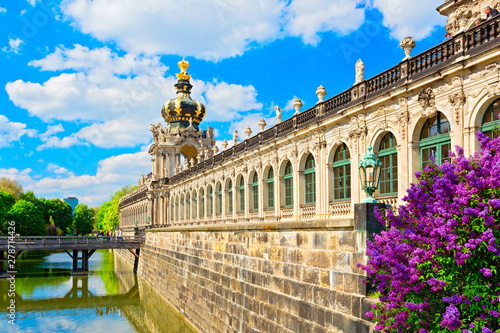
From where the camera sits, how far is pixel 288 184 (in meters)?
25.4

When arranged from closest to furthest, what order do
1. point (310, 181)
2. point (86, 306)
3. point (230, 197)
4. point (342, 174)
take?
1. point (342, 174)
2. point (310, 181)
3. point (86, 306)
4. point (230, 197)

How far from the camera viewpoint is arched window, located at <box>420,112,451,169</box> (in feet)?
49.6

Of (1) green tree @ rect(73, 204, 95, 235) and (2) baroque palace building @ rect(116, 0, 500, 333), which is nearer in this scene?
(2) baroque palace building @ rect(116, 0, 500, 333)

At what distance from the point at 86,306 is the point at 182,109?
35.8 meters

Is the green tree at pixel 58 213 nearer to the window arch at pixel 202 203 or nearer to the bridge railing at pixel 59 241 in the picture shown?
the bridge railing at pixel 59 241

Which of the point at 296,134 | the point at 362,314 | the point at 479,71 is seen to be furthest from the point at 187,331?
the point at 479,71

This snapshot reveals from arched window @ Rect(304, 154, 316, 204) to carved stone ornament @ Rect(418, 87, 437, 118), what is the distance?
306 inches

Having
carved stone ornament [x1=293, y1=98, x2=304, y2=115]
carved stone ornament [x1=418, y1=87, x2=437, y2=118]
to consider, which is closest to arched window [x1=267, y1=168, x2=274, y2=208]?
carved stone ornament [x1=293, y1=98, x2=304, y2=115]

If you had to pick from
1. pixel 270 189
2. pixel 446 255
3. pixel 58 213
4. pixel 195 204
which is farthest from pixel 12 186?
pixel 446 255

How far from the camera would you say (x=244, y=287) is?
662 inches

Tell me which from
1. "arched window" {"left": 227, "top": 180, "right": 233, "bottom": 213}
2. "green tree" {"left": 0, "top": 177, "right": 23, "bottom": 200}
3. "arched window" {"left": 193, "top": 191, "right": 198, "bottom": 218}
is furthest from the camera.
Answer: "green tree" {"left": 0, "top": 177, "right": 23, "bottom": 200}

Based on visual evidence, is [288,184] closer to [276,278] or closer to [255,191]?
[255,191]

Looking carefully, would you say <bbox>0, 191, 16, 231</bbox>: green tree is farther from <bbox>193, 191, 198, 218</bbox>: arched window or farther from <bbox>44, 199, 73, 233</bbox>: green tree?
<bbox>193, 191, 198, 218</bbox>: arched window

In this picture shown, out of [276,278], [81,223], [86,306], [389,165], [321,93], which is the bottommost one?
[86,306]
